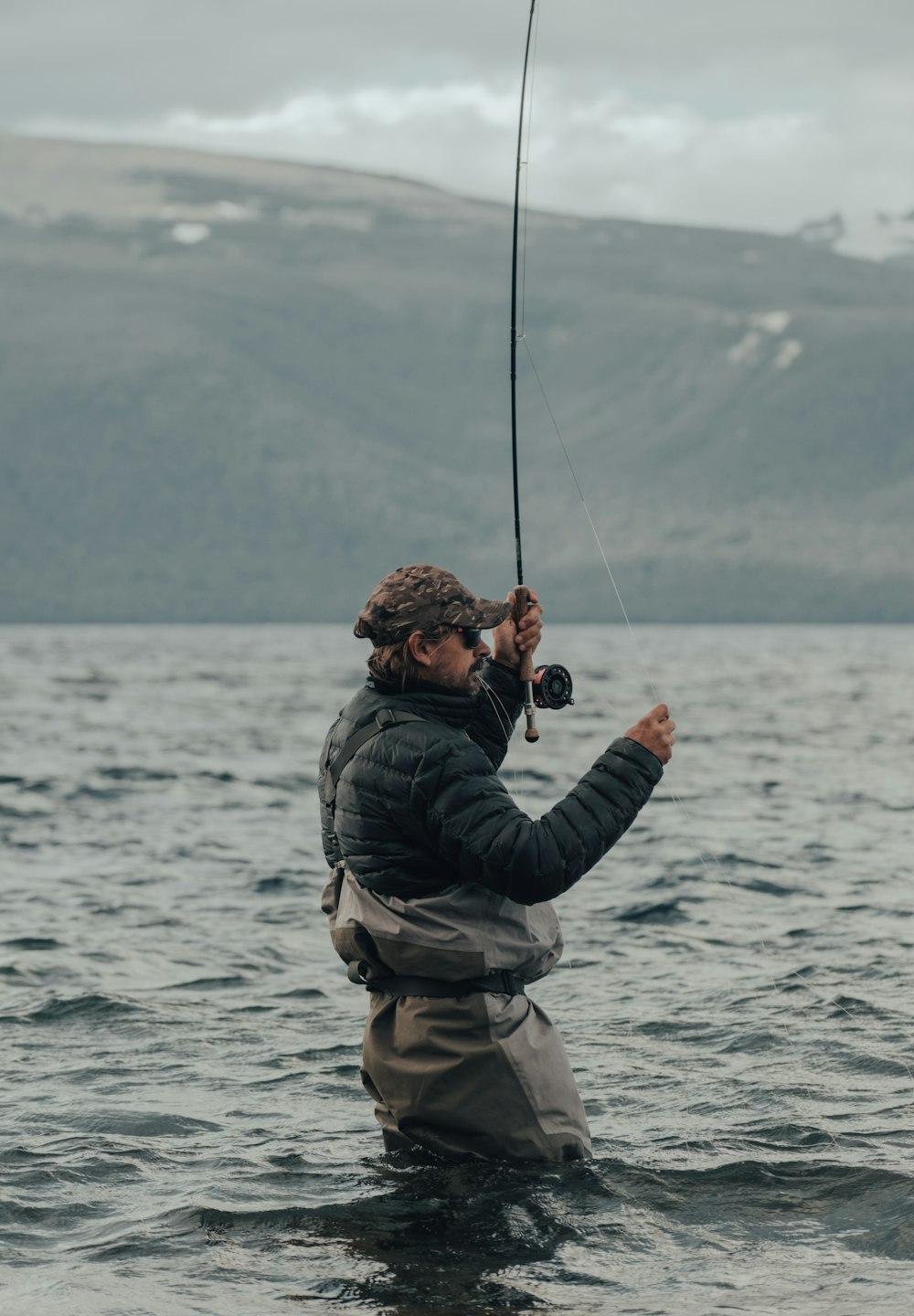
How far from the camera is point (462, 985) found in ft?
17.3

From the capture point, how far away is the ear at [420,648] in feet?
17.3

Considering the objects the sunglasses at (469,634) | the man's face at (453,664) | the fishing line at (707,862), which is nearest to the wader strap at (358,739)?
the man's face at (453,664)

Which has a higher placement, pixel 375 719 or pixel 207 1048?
pixel 375 719

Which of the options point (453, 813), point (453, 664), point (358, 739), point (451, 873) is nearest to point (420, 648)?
Result: point (453, 664)

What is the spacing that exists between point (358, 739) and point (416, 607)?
437mm

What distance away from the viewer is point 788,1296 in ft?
16.7

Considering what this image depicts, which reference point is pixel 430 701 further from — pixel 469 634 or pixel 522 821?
pixel 522 821

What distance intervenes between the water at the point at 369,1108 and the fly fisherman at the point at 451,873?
303 millimetres

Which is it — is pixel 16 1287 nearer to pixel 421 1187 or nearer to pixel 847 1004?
pixel 421 1187

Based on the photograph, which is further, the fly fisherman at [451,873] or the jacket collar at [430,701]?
the jacket collar at [430,701]

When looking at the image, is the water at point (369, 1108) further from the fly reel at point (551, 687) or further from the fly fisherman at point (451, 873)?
the fly reel at point (551, 687)

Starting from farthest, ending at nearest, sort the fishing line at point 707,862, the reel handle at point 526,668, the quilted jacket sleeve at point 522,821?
the reel handle at point 526,668, the quilted jacket sleeve at point 522,821, the fishing line at point 707,862

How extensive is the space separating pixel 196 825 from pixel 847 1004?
11.0m

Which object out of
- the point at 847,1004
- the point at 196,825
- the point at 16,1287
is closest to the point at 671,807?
the point at 196,825
